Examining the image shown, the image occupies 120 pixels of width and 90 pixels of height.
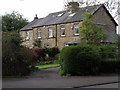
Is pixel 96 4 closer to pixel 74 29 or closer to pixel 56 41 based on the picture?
pixel 74 29

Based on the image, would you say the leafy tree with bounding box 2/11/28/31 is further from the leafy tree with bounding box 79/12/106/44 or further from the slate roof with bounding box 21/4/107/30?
the leafy tree with bounding box 79/12/106/44

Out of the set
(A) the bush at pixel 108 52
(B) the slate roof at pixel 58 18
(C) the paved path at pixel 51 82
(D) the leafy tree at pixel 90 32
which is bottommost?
(C) the paved path at pixel 51 82

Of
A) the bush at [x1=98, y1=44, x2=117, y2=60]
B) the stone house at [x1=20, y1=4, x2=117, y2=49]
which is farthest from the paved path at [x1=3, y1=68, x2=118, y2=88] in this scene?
the stone house at [x1=20, y1=4, x2=117, y2=49]

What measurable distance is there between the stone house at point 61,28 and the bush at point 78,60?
2345cm

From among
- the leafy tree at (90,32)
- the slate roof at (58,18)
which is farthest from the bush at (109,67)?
the slate roof at (58,18)

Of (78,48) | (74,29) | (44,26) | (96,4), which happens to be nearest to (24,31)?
(44,26)

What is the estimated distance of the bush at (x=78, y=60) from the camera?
2458cm

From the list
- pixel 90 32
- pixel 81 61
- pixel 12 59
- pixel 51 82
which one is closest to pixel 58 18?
pixel 90 32

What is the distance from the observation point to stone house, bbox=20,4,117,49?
51344 millimetres

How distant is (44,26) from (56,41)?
4001mm

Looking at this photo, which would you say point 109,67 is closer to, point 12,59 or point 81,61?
point 81,61

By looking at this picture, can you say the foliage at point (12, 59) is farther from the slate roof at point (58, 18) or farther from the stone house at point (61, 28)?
the slate roof at point (58, 18)

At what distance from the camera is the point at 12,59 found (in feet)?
79.3

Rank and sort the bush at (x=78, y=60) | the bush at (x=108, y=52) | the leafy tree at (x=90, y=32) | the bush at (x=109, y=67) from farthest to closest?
1. the leafy tree at (x=90, y=32)
2. the bush at (x=108, y=52)
3. the bush at (x=109, y=67)
4. the bush at (x=78, y=60)
